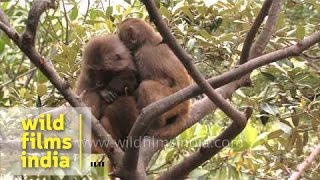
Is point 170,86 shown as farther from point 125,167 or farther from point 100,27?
point 100,27

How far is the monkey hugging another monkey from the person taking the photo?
2.03 meters

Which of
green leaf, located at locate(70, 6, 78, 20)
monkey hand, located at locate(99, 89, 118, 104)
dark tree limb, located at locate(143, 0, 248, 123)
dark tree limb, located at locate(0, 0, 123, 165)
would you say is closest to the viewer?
dark tree limb, located at locate(143, 0, 248, 123)

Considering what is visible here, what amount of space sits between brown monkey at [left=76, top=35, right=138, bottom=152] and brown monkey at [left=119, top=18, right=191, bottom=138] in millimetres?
45

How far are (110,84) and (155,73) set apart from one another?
189 millimetres

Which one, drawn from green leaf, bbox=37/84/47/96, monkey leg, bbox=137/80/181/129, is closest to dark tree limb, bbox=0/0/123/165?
monkey leg, bbox=137/80/181/129

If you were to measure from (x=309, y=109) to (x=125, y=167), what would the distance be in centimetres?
86

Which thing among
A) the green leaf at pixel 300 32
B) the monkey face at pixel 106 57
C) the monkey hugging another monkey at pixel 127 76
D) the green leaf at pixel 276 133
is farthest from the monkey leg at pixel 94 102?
the green leaf at pixel 300 32

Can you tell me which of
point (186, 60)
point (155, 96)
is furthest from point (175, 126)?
point (186, 60)

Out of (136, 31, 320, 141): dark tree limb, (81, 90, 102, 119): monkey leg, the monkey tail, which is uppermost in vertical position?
(136, 31, 320, 141): dark tree limb

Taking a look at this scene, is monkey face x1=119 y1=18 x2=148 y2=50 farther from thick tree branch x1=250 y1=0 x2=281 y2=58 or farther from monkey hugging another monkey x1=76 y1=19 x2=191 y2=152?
thick tree branch x1=250 y1=0 x2=281 y2=58

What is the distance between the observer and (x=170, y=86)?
2.05 meters

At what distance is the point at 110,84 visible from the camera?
211cm

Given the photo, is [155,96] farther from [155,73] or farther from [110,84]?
[110,84]

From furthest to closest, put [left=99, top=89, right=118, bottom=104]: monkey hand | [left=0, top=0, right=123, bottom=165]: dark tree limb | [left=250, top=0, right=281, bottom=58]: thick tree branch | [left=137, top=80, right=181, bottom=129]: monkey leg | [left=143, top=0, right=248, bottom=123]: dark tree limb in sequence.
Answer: [left=99, top=89, right=118, bottom=104]: monkey hand → [left=137, top=80, right=181, bottom=129]: monkey leg → [left=250, top=0, right=281, bottom=58]: thick tree branch → [left=0, top=0, right=123, bottom=165]: dark tree limb → [left=143, top=0, right=248, bottom=123]: dark tree limb
